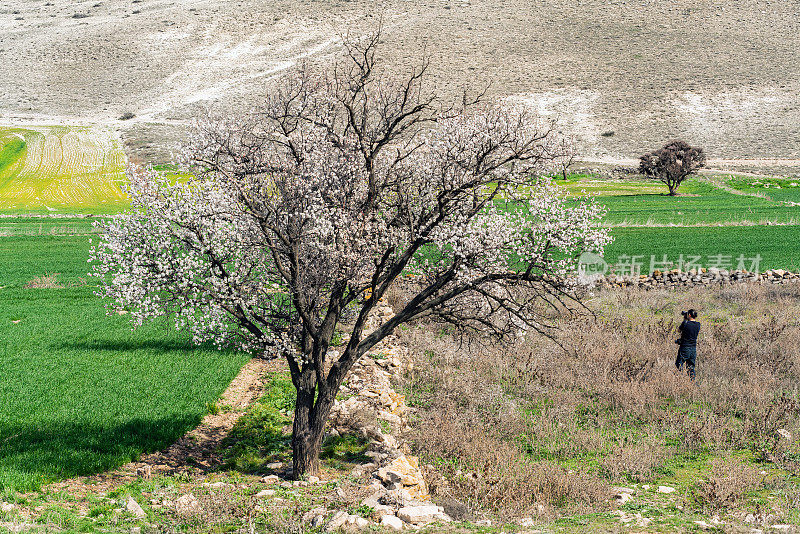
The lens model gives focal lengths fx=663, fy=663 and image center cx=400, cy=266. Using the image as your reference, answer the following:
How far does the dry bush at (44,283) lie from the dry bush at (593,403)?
68.4ft

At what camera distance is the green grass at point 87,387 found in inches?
523

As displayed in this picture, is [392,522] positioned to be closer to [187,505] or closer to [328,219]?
[187,505]

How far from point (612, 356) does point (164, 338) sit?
15.6m

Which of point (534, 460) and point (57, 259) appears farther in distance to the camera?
point (57, 259)

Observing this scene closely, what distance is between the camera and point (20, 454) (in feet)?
42.8

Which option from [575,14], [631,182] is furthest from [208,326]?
[575,14]

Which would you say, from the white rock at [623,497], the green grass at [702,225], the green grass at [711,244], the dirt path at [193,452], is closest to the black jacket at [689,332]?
the green grass at [702,225]

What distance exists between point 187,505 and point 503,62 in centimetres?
12673

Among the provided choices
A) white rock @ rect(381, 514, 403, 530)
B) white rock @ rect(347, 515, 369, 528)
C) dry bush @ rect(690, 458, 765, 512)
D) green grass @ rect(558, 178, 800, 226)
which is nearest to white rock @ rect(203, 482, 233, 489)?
white rock @ rect(347, 515, 369, 528)

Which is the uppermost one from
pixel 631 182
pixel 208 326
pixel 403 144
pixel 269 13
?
pixel 269 13

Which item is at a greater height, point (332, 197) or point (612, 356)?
point (332, 197)

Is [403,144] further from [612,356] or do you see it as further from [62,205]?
[62,205]

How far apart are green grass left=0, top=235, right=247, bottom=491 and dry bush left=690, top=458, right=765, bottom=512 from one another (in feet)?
35.4

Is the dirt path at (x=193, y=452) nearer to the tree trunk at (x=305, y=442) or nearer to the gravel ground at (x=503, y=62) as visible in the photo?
the tree trunk at (x=305, y=442)
